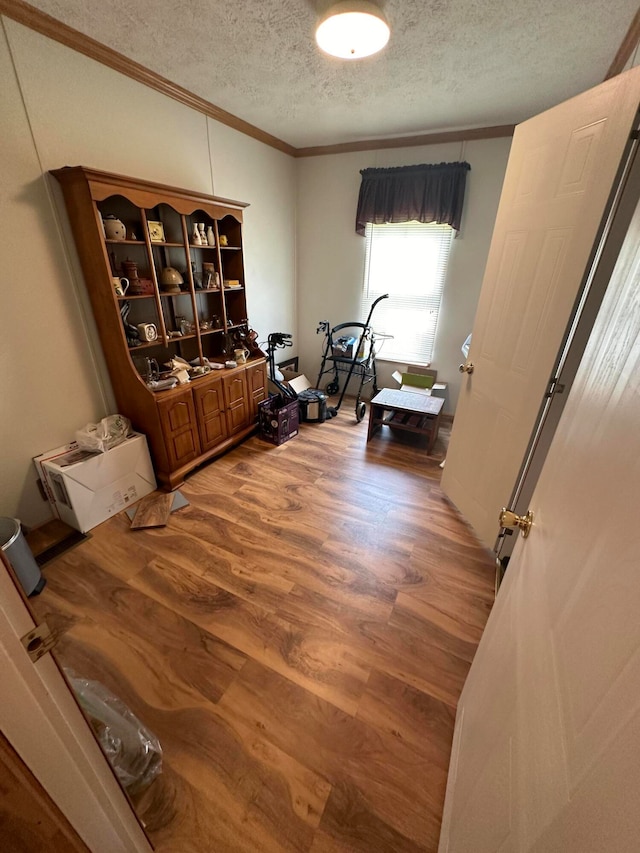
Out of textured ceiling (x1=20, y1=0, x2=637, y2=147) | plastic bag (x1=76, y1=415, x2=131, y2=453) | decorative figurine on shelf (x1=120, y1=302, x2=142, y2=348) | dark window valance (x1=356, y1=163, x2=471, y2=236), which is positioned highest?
textured ceiling (x1=20, y1=0, x2=637, y2=147)

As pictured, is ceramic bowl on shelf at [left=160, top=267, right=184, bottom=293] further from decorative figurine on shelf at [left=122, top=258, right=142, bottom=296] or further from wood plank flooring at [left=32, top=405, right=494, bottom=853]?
wood plank flooring at [left=32, top=405, right=494, bottom=853]

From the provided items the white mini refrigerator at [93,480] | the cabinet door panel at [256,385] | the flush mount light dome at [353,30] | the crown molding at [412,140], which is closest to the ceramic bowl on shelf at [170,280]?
the cabinet door panel at [256,385]

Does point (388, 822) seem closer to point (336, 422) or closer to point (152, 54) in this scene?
point (336, 422)

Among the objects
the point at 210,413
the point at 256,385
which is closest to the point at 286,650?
the point at 210,413

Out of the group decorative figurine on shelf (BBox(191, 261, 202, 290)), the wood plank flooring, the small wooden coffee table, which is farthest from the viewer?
the small wooden coffee table

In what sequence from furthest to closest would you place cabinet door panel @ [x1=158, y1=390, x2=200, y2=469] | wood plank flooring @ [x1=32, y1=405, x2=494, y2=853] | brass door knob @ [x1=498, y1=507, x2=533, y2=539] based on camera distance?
cabinet door panel @ [x1=158, y1=390, x2=200, y2=469], wood plank flooring @ [x1=32, y1=405, x2=494, y2=853], brass door knob @ [x1=498, y1=507, x2=533, y2=539]

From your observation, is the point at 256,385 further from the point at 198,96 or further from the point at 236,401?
the point at 198,96

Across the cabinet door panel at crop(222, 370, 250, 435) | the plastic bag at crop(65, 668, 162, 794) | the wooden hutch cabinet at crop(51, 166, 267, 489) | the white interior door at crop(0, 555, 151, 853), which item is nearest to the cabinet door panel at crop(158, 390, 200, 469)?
the wooden hutch cabinet at crop(51, 166, 267, 489)

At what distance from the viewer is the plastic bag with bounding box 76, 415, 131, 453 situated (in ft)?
7.21

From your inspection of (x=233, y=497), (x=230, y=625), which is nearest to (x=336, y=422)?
(x=233, y=497)

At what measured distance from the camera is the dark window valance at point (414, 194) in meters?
3.16

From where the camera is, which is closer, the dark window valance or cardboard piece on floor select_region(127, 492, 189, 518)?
cardboard piece on floor select_region(127, 492, 189, 518)

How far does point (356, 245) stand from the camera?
3.84 m

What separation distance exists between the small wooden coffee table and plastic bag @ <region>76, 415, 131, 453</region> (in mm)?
2032
